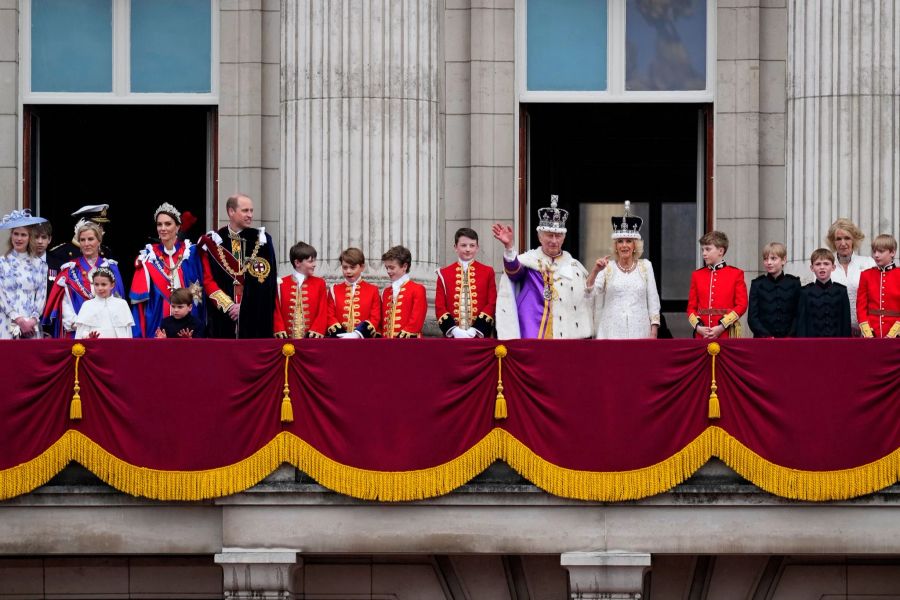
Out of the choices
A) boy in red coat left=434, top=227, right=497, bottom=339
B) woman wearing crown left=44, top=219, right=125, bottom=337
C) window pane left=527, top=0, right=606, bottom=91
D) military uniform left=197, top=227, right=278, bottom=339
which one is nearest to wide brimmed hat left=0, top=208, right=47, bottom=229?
woman wearing crown left=44, top=219, right=125, bottom=337

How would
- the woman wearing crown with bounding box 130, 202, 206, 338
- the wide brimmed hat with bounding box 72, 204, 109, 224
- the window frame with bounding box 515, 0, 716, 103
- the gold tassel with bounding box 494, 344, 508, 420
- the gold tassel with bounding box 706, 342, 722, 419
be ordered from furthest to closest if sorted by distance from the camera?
the window frame with bounding box 515, 0, 716, 103, the wide brimmed hat with bounding box 72, 204, 109, 224, the woman wearing crown with bounding box 130, 202, 206, 338, the gold tassel with bounding box 494, 344, 508, 420, the gold tassel with bounding box 706, 342, 722, 419

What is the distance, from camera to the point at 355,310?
2436 cm

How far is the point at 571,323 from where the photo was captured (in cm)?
2408

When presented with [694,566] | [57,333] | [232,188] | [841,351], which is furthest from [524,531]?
[232,188]

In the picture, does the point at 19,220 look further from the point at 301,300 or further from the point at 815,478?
the point at 815,478

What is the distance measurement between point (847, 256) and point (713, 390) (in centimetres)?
284

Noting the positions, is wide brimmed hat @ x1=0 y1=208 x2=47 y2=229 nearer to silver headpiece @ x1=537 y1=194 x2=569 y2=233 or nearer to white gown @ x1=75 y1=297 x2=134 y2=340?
white gown @ x1=75 y1=297 x2=134 y2=340

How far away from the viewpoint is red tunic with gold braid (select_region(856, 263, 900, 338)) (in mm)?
23547

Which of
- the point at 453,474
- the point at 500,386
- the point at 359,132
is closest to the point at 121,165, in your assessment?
the point at 359,132

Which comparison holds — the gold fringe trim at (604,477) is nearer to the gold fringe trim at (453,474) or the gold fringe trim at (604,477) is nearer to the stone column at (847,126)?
the gold fringe trim at (453,474)

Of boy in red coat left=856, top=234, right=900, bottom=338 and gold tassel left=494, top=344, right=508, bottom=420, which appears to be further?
boy in red coat left=856, top=234, right=900, bottom=338

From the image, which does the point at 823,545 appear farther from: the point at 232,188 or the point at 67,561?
the point at 232,188

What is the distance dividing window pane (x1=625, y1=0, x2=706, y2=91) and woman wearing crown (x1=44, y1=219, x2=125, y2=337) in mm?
7453

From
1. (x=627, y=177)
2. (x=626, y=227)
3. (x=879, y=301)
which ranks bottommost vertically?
(x=879, y=301)
